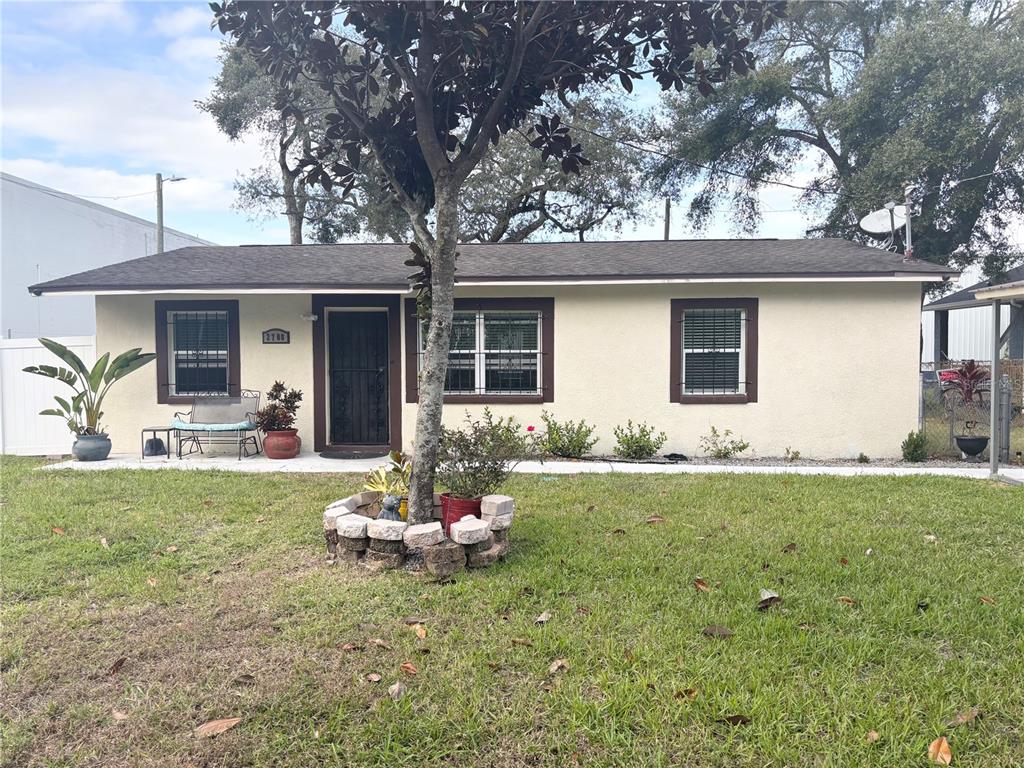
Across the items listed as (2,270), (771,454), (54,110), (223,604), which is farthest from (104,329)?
(2,270)

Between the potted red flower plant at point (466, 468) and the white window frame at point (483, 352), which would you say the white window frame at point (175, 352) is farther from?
the potted red flower plant at point (466, 468)

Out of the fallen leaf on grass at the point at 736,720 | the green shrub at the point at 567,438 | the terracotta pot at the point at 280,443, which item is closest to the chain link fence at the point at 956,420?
the green shrub at the point at 567,438

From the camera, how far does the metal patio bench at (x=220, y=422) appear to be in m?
8.95

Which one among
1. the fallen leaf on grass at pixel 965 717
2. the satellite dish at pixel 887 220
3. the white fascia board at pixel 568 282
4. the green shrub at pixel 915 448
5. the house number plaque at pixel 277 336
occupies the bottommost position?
the fallen leaf on grass at pixel 965 717

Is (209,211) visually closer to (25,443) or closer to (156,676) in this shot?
(25,443)

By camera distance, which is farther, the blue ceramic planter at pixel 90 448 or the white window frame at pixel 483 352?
the white window frame at pixel 483 352

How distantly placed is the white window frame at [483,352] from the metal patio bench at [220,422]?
2.47m

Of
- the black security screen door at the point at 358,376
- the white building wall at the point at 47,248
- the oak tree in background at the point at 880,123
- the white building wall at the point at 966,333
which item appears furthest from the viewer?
the white building wall at the point at 966,333

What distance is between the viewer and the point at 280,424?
Answer: 29.6ft

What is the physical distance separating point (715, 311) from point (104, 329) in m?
8.70

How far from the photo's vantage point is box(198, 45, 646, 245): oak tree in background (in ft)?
64.2

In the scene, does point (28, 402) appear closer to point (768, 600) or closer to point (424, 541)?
point (424, 541)

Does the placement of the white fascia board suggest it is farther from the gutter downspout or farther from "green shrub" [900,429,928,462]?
"green shrub" [900,429,928,462]

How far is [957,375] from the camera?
10062 mm
